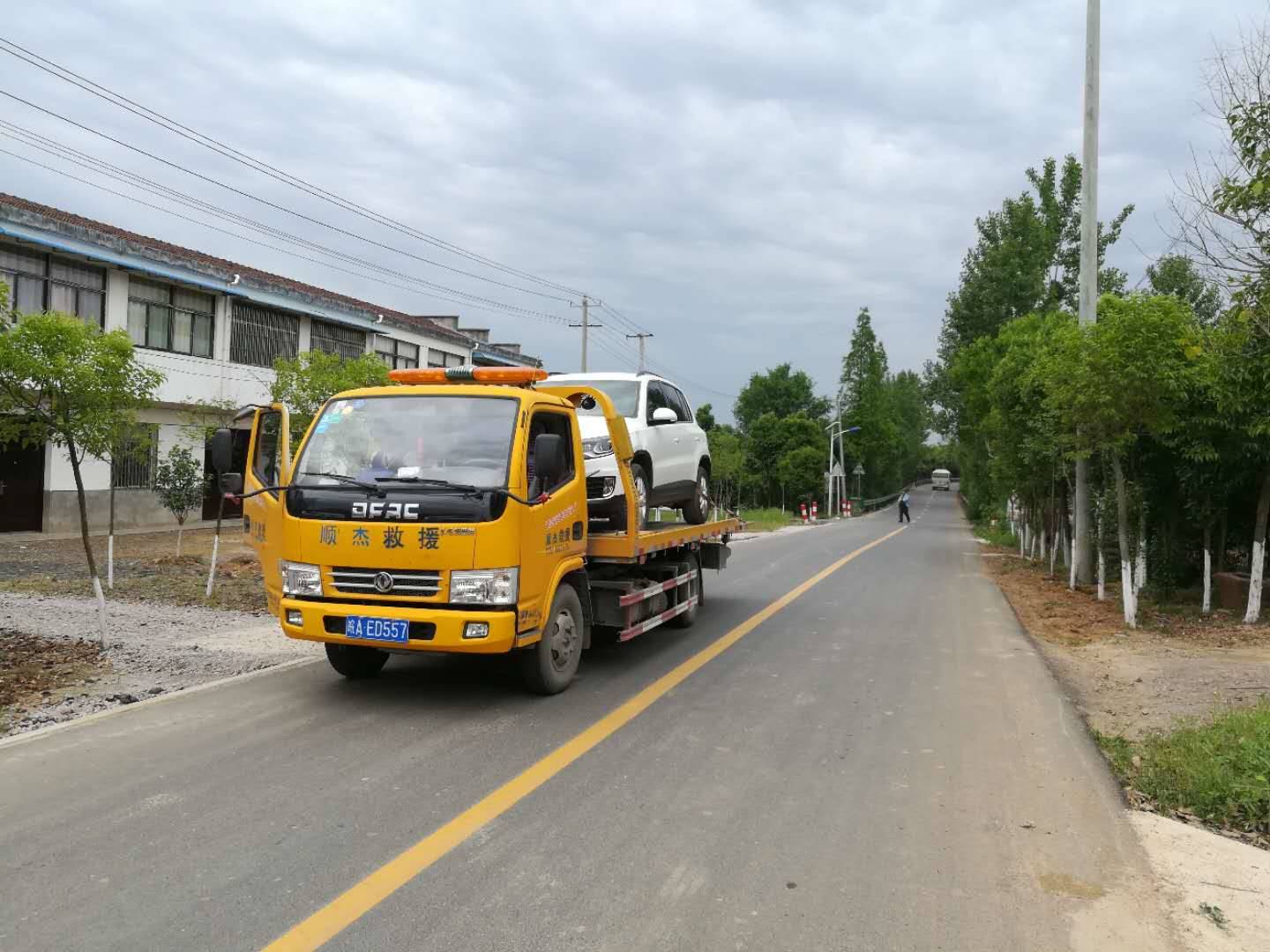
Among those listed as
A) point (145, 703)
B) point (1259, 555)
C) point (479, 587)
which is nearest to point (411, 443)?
point (479, 587)

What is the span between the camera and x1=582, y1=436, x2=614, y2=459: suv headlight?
336 inches

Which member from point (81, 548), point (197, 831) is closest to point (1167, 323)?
point (197, 831)

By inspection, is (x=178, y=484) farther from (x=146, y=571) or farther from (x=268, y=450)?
(x=268, y=450)

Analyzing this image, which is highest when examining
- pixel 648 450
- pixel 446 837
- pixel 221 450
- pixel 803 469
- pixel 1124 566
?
pixel 803 469

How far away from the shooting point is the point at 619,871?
13.4ft

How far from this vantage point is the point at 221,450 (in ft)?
23.4

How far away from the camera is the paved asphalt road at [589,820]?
3.65 meters

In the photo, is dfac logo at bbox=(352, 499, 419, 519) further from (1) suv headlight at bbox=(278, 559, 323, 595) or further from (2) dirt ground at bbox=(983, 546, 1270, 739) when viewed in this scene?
(2) dirt ground at bbox=(983, 546, 1270, 739)

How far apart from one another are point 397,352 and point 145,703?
3202cm

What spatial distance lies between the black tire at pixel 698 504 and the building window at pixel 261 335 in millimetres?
19672

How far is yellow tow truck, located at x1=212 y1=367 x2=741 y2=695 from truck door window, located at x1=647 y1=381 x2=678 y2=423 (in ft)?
8.28

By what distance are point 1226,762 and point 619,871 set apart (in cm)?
385

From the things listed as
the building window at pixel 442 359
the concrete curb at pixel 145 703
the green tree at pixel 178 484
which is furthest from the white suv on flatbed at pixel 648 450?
the building window at pixel 442 359

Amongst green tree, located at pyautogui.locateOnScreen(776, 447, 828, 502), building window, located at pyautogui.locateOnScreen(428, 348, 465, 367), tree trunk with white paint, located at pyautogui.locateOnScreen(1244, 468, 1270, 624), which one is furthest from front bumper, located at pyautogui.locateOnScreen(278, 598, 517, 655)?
green tree, located at pyautogui.locateOnScreen(776, 447, 828, 502)
